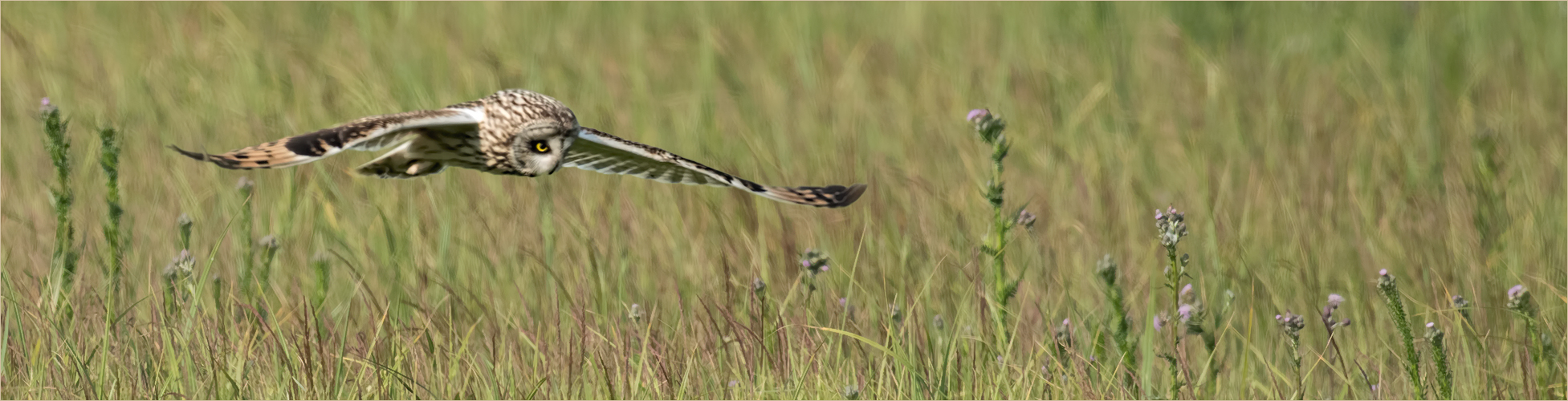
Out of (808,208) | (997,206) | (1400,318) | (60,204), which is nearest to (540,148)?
(808,208)

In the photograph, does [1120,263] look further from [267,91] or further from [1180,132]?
[267,91]

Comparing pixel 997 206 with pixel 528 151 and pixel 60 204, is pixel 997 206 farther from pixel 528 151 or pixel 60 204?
pixel 60 204

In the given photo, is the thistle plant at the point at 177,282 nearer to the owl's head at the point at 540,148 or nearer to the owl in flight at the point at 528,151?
the owl in flight at the point at 528,151

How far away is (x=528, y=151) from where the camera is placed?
15.3 feet

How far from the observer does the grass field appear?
3654 millimetres

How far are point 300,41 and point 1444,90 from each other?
5.93 meters

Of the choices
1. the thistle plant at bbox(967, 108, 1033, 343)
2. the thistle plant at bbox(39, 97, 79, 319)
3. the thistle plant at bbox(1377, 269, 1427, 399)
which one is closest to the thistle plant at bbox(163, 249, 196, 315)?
the thistle plant at bbox(39, 97, 79, 319)

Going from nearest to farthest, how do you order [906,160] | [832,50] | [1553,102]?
[906,160] → [1553,102] → [832,50]

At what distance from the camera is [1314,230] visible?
498 cm

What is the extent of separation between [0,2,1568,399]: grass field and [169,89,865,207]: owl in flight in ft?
0.69

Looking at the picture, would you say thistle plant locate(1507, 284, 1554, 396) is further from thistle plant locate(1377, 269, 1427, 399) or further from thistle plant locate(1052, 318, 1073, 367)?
thistle plant locate(1052, 318, 1073, 367)

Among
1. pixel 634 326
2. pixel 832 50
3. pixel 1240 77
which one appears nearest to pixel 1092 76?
pixel 1240 77

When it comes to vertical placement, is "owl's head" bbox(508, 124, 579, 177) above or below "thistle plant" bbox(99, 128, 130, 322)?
above

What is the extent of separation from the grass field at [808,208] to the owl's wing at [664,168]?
7.4 inches
